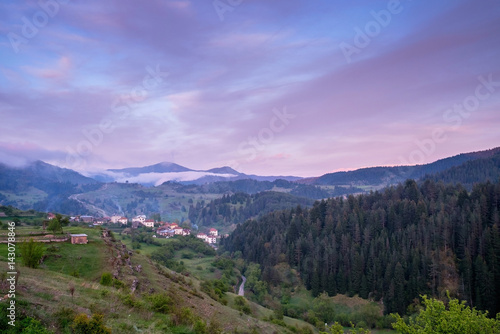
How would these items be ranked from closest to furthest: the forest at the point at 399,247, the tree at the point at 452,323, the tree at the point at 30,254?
1. the tree at the point at 452,323
2. the tree at the point at 30,254
3. the forest at the point at 399,247

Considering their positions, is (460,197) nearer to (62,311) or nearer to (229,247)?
(229,247)

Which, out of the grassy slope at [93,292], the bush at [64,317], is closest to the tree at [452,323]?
the grassy slope at [93,292]

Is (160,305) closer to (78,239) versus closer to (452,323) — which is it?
(452,323)

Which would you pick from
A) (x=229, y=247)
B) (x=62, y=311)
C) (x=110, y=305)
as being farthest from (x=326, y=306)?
(x=229, y=247)

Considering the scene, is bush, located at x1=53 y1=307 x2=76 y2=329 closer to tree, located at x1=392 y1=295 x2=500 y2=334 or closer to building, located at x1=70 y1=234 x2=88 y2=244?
tree, located at x1=392 y1=295 x2=500 y2=334

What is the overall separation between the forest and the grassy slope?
46422mm

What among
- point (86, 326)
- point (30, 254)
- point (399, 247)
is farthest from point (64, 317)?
point (399, 247)

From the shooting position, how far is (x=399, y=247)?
3381 inches

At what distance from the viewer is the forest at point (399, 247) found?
71.6 metres

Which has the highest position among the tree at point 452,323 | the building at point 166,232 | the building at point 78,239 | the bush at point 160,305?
the building at point 78,239

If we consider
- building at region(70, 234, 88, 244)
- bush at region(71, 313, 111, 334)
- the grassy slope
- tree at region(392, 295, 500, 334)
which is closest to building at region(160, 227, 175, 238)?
the grassy slope

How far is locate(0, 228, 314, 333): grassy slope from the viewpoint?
1956 centimetres

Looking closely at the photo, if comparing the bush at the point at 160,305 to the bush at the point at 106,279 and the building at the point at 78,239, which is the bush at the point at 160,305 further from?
the building at the point at 78,239

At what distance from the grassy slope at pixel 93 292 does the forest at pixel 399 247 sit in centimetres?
4642
